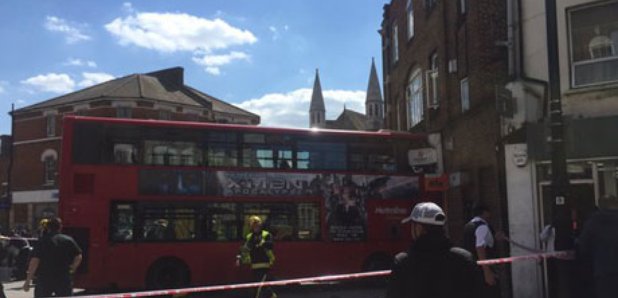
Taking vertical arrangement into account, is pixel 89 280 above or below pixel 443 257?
below

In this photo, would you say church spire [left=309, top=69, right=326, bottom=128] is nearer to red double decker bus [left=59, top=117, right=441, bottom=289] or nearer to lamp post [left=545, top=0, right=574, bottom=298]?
red double decker bus [left=59, top=117, right=441, bottom=289]

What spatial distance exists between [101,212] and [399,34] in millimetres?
14585

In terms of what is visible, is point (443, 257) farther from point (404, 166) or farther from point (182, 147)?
point (404, 166)

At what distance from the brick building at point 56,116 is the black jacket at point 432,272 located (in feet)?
146

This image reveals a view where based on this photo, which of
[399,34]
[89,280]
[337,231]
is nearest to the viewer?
[89,280]

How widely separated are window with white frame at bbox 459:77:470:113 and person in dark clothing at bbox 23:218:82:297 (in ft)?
34.7

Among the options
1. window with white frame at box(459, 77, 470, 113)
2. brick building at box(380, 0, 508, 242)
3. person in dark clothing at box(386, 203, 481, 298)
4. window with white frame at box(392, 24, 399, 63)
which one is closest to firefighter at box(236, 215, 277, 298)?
brick building at box(380, 0, 508, 242)

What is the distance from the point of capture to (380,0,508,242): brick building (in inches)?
563

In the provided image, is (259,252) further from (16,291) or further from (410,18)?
(410,18)

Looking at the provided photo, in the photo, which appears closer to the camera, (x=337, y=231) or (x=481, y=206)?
(x=481, y=206)

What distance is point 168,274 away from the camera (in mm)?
14680

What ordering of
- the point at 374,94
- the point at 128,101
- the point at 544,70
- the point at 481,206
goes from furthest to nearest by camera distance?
the point at 374,94 → the point at 128,101 → the point at 544,70 → the point at 481,206

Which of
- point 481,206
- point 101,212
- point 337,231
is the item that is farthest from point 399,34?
point 481,206

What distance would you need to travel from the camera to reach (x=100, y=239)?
14156 mm
